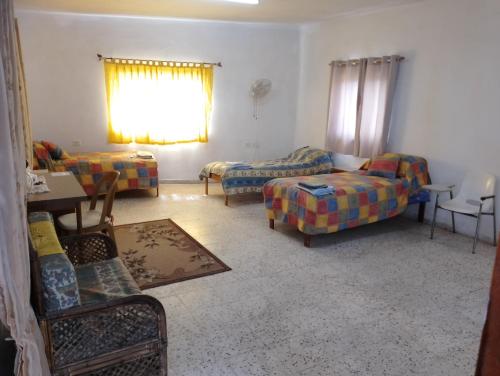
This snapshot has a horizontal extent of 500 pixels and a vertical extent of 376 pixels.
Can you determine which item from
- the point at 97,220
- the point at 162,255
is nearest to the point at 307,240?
the point at 162,255

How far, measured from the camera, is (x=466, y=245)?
386 cm

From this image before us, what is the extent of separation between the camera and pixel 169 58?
5855 millimetres

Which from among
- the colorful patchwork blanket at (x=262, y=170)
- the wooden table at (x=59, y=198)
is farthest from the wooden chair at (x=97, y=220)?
the colorful patchwork blanket at (x=262, y=170)

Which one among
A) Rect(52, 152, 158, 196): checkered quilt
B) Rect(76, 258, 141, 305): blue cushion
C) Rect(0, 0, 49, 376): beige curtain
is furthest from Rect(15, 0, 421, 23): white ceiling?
Rect(0, 0, 49, 376): beige curtain

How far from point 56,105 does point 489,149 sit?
5.60 meters

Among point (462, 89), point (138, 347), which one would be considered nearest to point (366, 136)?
point (462, 89)

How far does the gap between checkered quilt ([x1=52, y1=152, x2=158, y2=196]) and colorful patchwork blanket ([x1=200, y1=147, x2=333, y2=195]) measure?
0.80m

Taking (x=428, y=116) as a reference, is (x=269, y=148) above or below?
below

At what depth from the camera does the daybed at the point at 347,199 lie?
3.69 m

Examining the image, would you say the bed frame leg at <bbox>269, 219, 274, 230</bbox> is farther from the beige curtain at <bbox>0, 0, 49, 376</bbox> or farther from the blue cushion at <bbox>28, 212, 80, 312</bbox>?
the beige curtain at <bbox>0, 0, 49, 376</bbox>

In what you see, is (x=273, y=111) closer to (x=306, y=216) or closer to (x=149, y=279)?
(x=306, y=216)

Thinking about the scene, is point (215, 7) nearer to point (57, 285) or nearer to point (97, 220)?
point (97, 220)

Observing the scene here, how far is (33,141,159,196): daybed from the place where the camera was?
4709mm

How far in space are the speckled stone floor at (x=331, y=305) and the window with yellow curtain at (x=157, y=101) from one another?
2262mm
